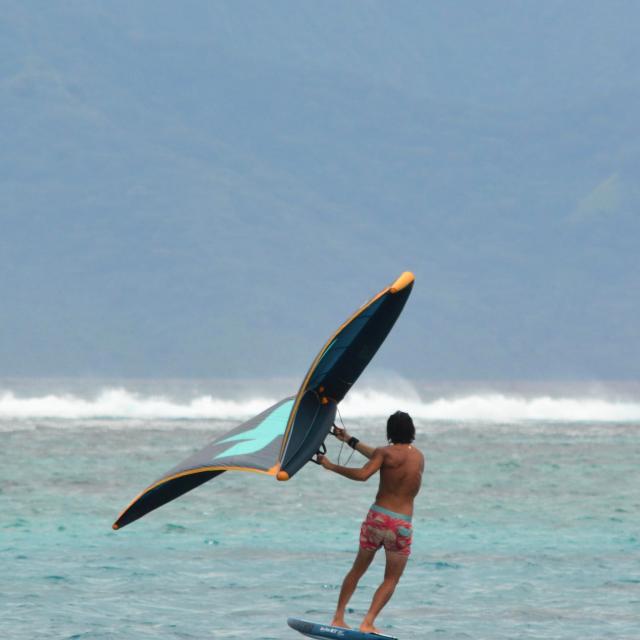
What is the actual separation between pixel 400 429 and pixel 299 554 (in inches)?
382

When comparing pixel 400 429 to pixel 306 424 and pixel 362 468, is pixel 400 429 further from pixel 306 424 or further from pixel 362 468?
pixel 306 424

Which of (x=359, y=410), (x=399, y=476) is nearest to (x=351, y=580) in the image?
(x=399, y=476)

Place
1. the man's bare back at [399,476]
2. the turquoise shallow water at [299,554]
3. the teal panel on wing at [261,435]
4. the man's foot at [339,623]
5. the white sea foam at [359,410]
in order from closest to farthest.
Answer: the man's bare back at [399,476], the man's foot at [339,623], the teal panel on wing at [261,435], the turquoise shallow water at [299,554], the white sea foam at [359,410]

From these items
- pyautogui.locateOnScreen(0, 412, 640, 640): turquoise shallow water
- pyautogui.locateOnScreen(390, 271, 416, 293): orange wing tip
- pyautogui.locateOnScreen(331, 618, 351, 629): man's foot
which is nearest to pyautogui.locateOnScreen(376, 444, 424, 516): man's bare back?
pyautogui.locateOnScreen(331, 618, 351, 629): man's foot

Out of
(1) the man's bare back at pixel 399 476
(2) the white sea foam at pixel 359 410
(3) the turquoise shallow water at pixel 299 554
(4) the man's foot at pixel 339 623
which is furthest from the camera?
(2) the white sea foam at pixel 359 410

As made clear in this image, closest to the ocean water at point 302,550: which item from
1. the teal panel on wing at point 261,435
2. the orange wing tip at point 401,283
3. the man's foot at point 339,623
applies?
the teal panel on wing at point 261,435

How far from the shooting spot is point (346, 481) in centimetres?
3462

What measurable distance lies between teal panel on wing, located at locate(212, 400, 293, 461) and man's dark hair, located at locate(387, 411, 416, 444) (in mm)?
1172

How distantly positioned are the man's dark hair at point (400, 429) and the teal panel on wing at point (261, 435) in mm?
1172

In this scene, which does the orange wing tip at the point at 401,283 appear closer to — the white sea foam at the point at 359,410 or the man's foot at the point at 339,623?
the man's foot at the point at 339,623

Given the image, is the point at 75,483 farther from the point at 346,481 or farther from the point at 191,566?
the point at 191,566

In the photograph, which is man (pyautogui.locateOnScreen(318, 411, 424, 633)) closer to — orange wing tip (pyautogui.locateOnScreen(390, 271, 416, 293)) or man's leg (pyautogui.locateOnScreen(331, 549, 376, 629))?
man's leg (pyautogui.locateOnScreen(331, 549, 376, 629))

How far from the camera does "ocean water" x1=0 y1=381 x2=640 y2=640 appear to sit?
1658 cm

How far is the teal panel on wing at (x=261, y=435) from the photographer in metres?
12.8
